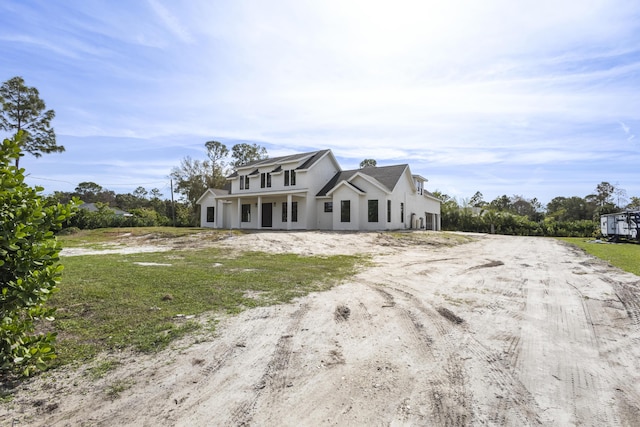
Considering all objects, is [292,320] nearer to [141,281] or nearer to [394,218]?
[141,281]

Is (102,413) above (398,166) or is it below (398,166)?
below

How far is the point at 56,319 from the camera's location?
4.70m

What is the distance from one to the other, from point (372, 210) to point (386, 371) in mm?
22155

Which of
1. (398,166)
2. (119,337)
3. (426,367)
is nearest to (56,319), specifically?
(119,337)

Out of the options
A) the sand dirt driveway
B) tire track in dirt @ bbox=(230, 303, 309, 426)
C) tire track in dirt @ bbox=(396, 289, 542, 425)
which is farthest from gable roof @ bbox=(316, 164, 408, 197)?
tire track in dirt @ bbox=(230, 303, 309, 426)

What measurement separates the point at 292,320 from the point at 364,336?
3.76ft

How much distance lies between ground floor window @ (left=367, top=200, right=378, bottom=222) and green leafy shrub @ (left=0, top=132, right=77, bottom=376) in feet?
75.0

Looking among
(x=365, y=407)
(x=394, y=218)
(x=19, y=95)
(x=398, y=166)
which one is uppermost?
(x=19, y=95)

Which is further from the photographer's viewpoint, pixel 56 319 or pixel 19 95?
pixel 19 95

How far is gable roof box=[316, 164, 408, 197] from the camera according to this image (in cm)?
2614

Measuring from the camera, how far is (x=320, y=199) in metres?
27.8

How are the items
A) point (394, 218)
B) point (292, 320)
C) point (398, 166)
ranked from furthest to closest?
1. point (398, 166)
2. point (394, 218)
3. point (292, 320)

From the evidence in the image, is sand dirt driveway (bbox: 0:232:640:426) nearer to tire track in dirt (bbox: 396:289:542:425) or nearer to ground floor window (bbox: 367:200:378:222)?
tire track in dirt (bbox: 396:289:542:425)

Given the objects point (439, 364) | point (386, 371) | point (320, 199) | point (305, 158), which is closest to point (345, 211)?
point (320, 199)
